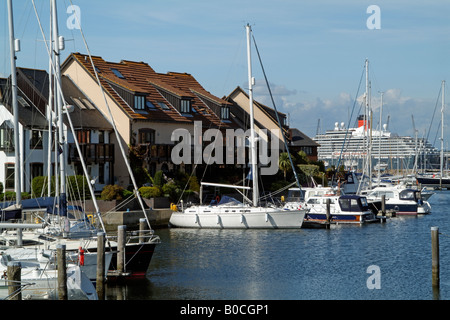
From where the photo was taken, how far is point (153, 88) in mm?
73562

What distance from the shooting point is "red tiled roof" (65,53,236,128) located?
6669cm

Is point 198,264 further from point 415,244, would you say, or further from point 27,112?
point 27,112

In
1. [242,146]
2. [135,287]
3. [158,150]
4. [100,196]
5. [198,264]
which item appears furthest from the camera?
[242,146]

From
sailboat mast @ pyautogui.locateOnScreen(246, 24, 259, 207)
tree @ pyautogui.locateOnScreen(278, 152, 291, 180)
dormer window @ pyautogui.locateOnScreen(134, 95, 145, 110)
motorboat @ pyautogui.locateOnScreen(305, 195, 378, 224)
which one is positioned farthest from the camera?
tree @ pyautogui.locateOnScreen(278, 152, 291, 180)

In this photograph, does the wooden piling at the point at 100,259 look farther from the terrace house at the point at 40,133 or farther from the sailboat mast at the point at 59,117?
the terrace house at the point at 40,133

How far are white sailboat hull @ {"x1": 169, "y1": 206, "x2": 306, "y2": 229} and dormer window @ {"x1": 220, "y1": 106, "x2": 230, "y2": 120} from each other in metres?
24.8

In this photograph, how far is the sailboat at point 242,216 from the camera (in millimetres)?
51719

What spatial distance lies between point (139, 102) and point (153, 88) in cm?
689

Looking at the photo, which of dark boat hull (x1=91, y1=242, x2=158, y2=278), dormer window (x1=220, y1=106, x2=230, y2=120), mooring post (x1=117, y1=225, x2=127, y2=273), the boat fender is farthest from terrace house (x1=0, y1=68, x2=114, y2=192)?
the boat fender

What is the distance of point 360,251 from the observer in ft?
139

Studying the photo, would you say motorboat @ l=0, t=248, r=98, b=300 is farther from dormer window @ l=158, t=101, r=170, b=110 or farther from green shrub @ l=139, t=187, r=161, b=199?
dormer window @ l=158, t=101, r=170, b=110
